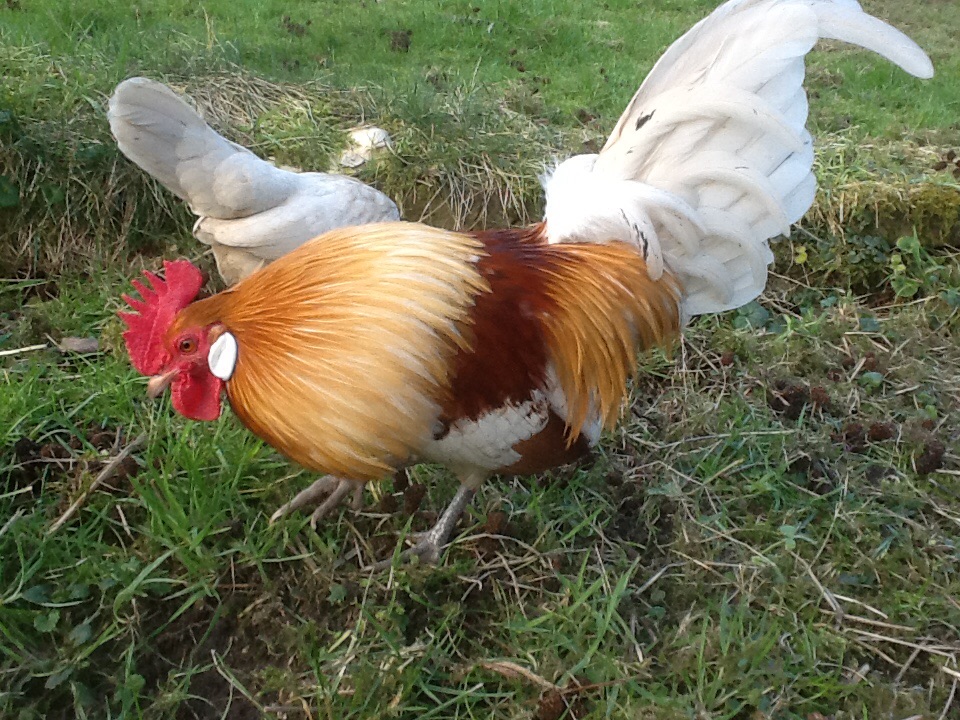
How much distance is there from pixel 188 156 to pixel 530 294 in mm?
1450

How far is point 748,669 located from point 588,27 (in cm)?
567

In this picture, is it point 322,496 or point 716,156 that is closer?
point 716,156

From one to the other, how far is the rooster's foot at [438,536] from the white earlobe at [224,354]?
0.81 m

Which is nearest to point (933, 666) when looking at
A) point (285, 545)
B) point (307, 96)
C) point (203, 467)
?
point (285, 545)

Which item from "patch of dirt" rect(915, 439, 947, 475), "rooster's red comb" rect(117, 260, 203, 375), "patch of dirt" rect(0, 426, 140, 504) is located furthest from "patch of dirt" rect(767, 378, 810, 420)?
"patch of dirt" rect(0, 426, 140, 504)

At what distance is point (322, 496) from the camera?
2.19 metres

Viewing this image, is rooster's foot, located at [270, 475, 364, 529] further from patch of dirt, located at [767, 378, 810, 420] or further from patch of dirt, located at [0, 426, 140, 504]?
patch of dirt, located at [767, 378, 810, 420]

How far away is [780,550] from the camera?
2186mm

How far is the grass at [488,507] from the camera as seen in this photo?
1769mm

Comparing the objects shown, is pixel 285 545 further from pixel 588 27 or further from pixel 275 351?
pixel 588 27

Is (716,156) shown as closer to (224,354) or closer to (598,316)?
(598,316)

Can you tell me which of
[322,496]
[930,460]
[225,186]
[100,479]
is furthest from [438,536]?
[930,460]

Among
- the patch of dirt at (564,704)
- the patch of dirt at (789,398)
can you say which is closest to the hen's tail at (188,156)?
the patch of dirt at (564,704)

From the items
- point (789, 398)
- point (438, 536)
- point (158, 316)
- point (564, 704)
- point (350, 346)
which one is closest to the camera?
point (350, 346)
